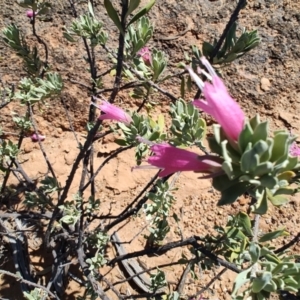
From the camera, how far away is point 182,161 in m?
0.75

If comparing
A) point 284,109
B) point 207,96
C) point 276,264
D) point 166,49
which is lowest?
point 276,264

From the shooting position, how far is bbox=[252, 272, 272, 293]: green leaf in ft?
2.57

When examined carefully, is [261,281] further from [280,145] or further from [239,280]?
[280,145]

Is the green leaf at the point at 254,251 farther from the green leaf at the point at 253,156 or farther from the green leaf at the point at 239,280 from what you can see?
the green leaf at the point at 253,156

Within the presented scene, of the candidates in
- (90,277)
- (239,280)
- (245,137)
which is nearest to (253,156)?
(245,137)

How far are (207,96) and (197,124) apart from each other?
24cm

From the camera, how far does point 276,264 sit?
86 cm

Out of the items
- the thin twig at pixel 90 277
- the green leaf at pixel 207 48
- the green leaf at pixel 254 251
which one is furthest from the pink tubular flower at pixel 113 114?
the thin twig at pixel 90 277

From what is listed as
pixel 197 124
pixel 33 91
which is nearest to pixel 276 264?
pixel 197 124

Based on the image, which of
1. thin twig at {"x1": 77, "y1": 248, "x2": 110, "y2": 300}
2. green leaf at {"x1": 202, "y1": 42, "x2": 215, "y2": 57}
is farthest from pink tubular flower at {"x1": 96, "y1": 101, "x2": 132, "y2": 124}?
thin twig at {"x1": 77, "y1": 248, "x2": 110, "y2": 300}

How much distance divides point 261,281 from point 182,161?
273 millimetres

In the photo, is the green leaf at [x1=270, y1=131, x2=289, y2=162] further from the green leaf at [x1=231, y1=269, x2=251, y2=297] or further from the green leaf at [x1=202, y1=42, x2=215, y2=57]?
the green leaf at [x1=202, y1=42, x2=215, y2=57]

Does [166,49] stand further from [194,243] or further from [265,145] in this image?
[265,145]

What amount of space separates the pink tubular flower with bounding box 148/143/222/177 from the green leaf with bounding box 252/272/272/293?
0.23 metres
